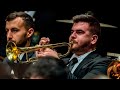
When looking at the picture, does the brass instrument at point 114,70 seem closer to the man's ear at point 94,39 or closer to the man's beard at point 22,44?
the man's ear at point 94,39

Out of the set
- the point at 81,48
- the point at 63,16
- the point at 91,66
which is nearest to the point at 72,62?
the point at 81,48

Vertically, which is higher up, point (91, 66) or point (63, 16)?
point (63, 16)

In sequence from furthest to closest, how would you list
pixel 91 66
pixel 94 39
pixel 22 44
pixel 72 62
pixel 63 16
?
pixel 63 16, pixel 22 44, pixel 94 39, pixel 72 62, pixel 91 66

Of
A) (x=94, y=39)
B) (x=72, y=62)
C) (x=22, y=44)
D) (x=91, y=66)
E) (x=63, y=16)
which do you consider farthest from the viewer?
(x=63, y=16)

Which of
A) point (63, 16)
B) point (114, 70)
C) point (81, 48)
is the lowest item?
point (114, 70)

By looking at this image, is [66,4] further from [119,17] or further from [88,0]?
[119,17]

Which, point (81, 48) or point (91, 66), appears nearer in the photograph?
point (91, 66)

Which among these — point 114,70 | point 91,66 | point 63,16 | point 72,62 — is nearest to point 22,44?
point 72,62

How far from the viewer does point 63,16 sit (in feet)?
19.0

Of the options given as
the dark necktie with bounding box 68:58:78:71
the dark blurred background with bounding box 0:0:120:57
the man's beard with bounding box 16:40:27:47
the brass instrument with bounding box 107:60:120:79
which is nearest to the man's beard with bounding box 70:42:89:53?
the dark necktie with bounding box 68:58:78:71

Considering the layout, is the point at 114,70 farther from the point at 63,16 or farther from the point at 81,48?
the point at 63,16

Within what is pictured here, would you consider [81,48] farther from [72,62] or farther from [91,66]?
[91,66]

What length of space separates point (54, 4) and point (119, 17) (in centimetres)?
116

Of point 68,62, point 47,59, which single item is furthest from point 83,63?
point 47,59
